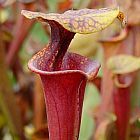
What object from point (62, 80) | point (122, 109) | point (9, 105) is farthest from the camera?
point (9, 105)

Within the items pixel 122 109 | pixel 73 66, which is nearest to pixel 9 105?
pixel 122 109

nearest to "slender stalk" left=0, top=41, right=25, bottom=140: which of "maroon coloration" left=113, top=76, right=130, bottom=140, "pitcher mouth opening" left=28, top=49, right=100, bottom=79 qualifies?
"maroon coloration" left=113, top=76, right=130, bottom=140

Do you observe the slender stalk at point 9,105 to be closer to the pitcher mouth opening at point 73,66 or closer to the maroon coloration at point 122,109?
the maroon coloration at point 122,109

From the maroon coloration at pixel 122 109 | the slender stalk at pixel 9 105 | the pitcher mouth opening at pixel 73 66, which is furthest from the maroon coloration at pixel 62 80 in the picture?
the slender stalk at pixel 9 105

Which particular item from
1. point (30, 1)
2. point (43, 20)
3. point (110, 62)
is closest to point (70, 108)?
point (43, 20)

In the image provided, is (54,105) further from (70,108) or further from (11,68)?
(11,68)

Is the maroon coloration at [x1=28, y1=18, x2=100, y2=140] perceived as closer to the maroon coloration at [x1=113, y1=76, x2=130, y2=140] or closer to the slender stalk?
the maroon coloration at [x1=113, y1=76, x2=130, y2=140]

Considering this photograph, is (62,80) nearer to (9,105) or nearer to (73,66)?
(73,66)
